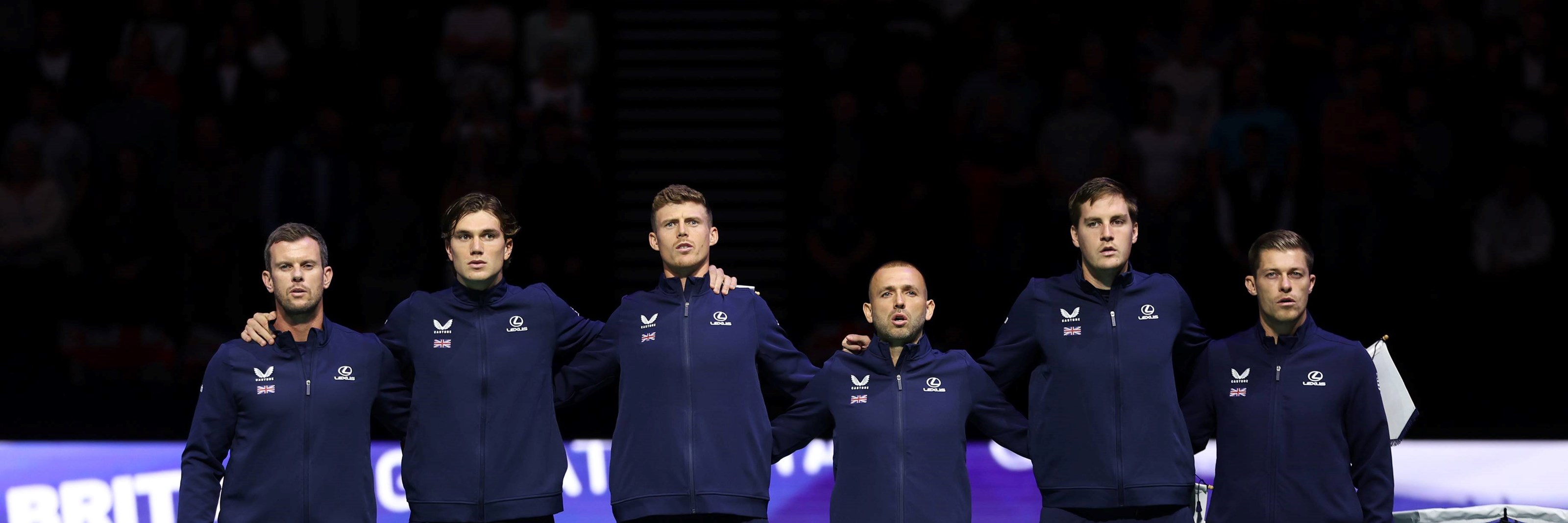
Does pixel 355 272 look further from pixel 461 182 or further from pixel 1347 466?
pixel 1347 466

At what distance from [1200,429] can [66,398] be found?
8090 millimetres

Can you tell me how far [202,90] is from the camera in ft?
47.1

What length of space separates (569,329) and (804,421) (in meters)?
1.12

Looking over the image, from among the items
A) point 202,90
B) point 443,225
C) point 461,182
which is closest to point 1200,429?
point 443,225

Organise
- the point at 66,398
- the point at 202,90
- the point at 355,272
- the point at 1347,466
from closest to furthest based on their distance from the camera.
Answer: the point at 1347,466, the point at 66,398, the point at 355,272, the point at 202,90

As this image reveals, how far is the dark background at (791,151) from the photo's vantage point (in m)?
13.0

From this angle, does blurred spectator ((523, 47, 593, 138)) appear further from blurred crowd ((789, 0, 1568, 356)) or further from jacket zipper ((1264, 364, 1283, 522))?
jacket zipper ((1264, 364, 1283, 522))

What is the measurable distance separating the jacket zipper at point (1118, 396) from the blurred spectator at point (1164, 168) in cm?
603

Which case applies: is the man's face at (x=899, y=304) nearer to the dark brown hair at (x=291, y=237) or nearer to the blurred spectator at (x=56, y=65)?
the dark brown hair at (x=291, y=237)

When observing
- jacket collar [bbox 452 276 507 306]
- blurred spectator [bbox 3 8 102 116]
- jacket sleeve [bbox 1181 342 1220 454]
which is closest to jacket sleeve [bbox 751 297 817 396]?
jacket collar [bbox 452 276 507 306]

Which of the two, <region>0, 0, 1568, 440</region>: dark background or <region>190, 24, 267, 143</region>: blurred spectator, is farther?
<region>190, 24, 267, 143</region>: blurred spectator

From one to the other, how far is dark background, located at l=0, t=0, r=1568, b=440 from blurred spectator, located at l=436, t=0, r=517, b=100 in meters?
0.03

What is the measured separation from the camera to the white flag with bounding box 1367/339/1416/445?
25.3 feet

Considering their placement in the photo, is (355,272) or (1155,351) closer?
(1155,351)
